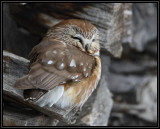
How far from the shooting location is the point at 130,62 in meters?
5.10

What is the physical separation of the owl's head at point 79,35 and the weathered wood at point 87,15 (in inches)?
22.7

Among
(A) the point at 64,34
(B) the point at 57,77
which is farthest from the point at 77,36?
(B) the point at 57,77

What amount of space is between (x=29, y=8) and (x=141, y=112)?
2548 mm

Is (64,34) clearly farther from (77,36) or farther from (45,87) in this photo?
(45,87)

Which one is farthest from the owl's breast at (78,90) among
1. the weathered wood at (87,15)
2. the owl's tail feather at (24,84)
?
the weathered wood at (87,15)

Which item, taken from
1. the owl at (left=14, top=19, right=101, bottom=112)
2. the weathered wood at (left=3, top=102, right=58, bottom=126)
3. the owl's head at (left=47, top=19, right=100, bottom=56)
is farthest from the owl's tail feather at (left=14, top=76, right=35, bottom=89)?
the weathered wood at (left=3, top=102, right=58, bottom=126)

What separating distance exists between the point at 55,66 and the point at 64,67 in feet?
0.30

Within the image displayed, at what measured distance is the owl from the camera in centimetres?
235

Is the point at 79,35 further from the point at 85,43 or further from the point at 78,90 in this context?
the point at 78,90

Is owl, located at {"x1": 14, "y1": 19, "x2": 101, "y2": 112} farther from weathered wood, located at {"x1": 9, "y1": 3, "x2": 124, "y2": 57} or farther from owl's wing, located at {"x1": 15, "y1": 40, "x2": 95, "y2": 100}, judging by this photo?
weathered wood, located at {"x1": 9, "y1": 3, "x2": 124, "y2": 57}

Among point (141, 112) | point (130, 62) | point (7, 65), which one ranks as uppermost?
point (7, 65)

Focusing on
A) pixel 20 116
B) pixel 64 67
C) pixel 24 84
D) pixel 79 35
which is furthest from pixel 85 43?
pixel 20 116

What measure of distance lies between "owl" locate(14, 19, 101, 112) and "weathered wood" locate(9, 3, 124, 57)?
0.56m

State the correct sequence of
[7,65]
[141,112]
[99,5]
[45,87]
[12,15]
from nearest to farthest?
[45,87], [7,65], [99,5], [12,15], [141,112]
